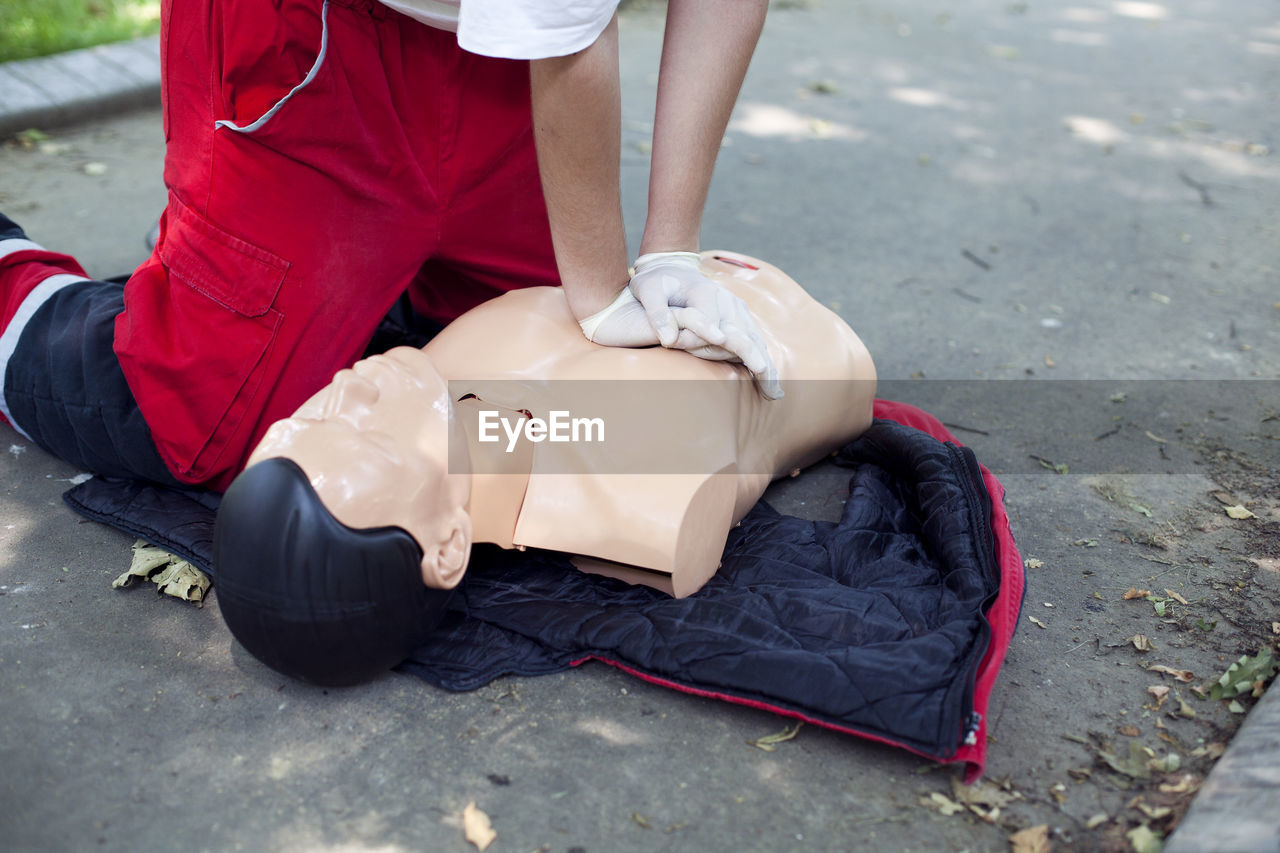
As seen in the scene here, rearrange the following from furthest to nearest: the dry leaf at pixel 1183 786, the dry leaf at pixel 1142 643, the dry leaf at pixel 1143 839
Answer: the dry leaf at pixel 1142 643 < the dry leaf at pixel 1183 786 < the dry leaf at pixel 1143 839

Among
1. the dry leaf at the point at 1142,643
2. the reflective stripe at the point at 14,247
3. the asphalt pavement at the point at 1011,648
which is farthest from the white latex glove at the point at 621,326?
the reflective stripe at the point at 14,247

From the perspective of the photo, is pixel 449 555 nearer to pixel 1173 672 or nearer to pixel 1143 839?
pixel 1143 839

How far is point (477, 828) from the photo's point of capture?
1.48m

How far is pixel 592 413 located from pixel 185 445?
84 centimetres

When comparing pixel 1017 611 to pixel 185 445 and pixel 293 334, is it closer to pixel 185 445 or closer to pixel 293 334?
pixel 293 334

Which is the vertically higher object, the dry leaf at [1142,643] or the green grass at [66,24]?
the green grass at [66,24]

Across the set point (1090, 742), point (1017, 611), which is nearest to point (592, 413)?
point (1017, 611)

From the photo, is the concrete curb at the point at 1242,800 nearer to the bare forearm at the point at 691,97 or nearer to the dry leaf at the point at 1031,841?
the dry leaf at the point at 1031,841

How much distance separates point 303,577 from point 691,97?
3.83ft

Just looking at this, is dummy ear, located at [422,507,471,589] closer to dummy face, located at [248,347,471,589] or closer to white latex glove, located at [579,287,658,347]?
dummy face, located at [248,347,471,589]

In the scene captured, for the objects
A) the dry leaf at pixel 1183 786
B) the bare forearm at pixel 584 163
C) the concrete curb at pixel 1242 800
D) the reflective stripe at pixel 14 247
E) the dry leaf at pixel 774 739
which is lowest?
the dry leaf at pixel 774 739

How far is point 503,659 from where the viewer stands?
1792mm

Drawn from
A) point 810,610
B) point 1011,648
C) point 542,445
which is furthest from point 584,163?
point 1011,648

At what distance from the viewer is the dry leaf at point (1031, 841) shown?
1460mm
